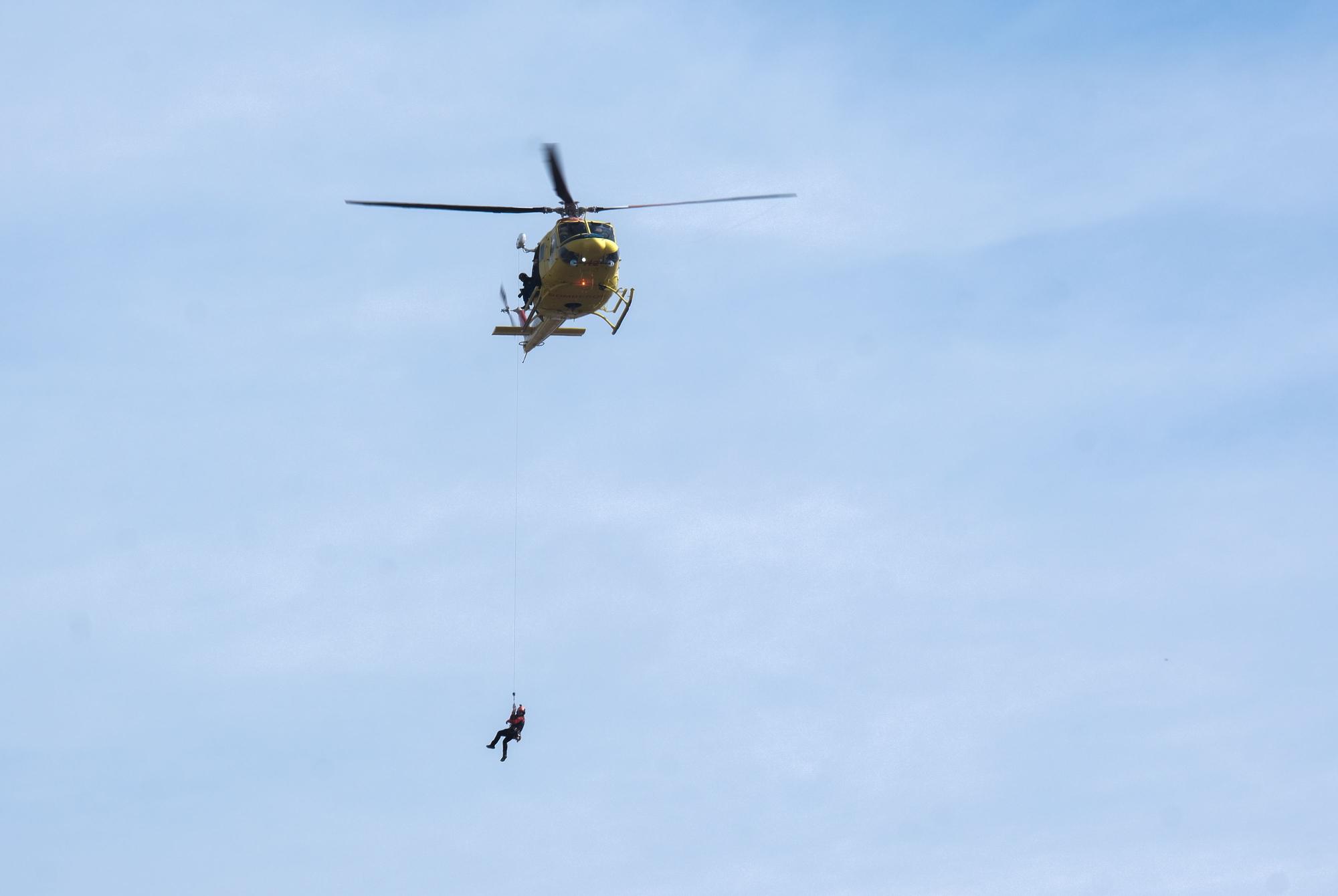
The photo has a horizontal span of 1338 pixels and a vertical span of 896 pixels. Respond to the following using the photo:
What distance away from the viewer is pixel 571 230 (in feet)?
189

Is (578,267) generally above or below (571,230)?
below

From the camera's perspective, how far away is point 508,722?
59031 mm

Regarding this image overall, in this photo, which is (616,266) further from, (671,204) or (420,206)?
(420,206)

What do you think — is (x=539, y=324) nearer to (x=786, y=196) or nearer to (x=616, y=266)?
(x=616, y=266)

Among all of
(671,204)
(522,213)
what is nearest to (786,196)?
(671,204)

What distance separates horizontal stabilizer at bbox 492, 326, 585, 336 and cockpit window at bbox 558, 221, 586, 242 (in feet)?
15.1

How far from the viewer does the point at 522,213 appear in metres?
59.8

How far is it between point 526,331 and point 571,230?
18.3 ft

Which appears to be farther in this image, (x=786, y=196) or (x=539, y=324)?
(x=539, y=324)

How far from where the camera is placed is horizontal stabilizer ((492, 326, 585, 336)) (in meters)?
61.8

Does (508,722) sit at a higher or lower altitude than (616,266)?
lower

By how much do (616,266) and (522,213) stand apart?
3.82 meters

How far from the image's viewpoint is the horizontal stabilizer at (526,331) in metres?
61.8

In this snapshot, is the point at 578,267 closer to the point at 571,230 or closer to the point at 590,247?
the point at 590,247
